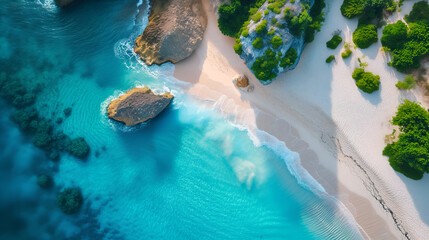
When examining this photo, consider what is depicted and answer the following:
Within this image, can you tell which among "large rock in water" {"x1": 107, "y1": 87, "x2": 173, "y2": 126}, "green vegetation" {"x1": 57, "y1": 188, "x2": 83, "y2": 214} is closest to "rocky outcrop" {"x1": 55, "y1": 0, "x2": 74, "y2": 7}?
"large rock in water" {"x1": 107, "y1": 87, "x2": 173, "y2": 126}

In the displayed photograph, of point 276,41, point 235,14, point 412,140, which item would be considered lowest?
point 412,140

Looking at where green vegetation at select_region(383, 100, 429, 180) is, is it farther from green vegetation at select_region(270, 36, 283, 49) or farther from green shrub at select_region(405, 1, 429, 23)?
green vegetation at select_region(270, 36, 283, 49)

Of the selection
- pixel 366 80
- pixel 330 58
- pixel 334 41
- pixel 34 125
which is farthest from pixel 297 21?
pixel 34 125

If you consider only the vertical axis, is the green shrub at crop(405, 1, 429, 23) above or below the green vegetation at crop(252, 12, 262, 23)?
above

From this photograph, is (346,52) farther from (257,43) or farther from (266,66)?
(257,43)

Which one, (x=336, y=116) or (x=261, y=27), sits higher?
(x=261, y=27)

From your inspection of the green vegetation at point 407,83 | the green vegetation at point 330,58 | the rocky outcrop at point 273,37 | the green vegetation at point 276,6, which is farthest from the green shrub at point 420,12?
the green vegetation at point 276,6
